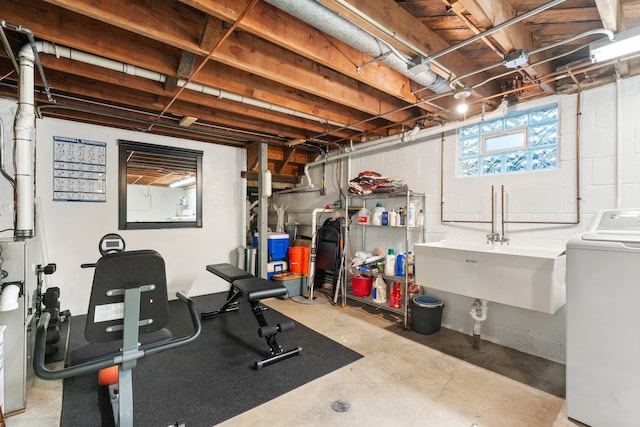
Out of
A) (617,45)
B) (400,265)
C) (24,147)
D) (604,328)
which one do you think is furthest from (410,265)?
(24,147)

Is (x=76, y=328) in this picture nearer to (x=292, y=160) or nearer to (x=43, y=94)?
(x=43, y=94)

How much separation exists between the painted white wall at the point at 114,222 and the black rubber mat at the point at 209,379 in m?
0.91

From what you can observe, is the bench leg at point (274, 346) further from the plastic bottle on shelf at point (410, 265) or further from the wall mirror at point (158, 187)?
the wall mirror at point (158, 187)

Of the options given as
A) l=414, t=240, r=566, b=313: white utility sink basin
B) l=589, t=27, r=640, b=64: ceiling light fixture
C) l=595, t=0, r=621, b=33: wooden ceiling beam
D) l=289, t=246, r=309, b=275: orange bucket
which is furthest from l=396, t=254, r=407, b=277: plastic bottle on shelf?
l=595, t=0, r=621, b=33: wooden ceiling beam

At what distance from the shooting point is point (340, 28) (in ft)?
5.64

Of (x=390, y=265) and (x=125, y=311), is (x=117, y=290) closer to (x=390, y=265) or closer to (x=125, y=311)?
(x=125, y=311)

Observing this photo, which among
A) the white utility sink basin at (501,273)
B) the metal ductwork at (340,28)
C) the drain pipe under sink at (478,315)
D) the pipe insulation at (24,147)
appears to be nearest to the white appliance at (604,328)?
the white utility sink basin at (501,273)

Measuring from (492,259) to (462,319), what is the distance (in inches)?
43.7

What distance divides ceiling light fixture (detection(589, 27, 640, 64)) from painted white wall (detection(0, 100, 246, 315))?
14.2 feet

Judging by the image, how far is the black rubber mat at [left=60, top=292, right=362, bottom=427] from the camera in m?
1.90

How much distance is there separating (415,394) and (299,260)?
2.84 m

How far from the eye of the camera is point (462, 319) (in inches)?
125

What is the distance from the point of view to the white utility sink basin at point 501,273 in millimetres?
2137

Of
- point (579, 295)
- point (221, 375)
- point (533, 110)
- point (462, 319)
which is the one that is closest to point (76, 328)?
point (221, 375)
